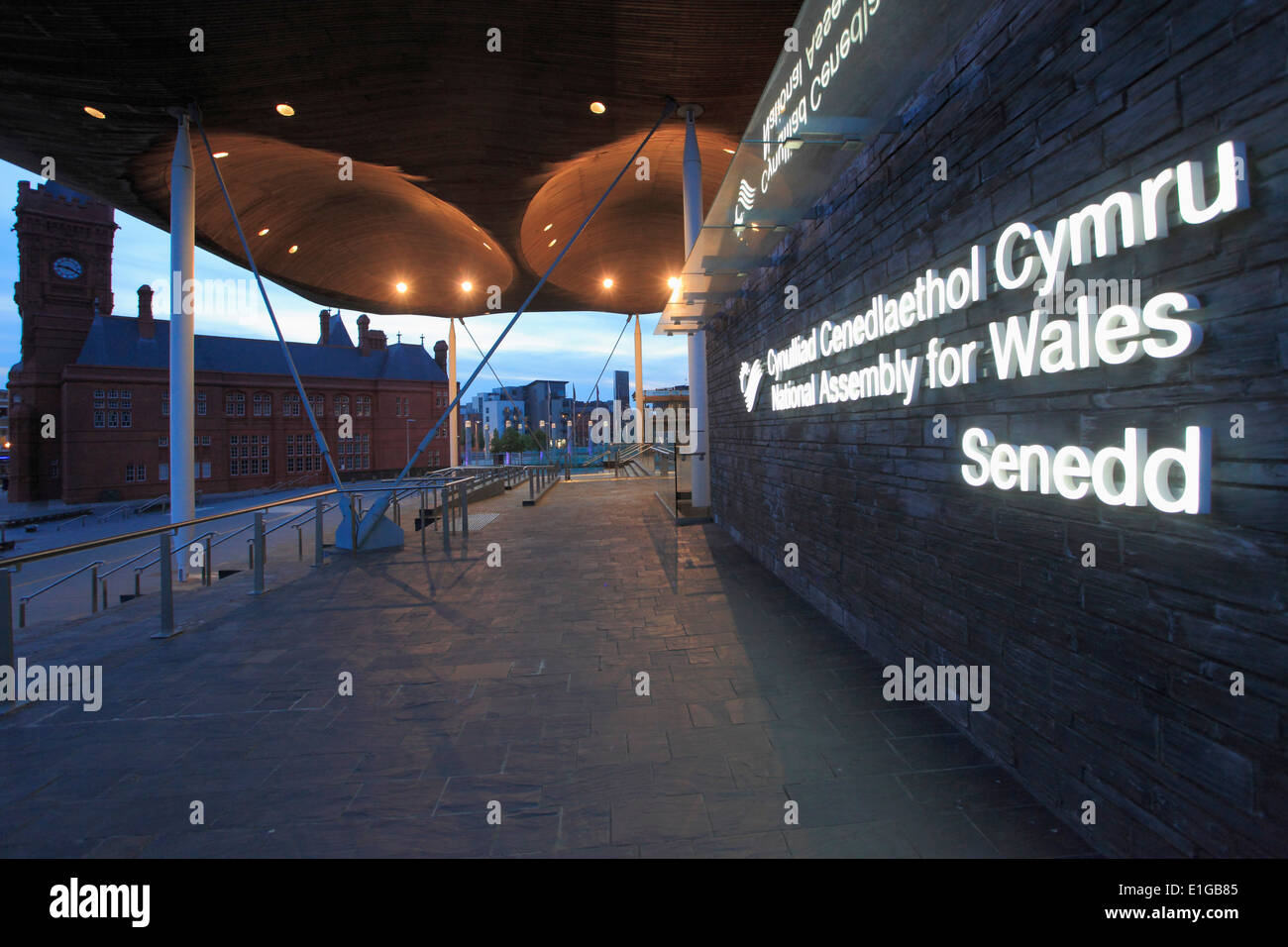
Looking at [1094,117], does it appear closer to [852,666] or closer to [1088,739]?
[1088,739]

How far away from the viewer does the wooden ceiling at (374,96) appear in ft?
27.5

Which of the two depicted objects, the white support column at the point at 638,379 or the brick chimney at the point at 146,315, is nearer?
the white support column at the point at 638,379

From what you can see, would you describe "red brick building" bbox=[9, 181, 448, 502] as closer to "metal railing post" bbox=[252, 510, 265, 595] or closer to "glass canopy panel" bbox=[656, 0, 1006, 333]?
"metal railing post" bbox=[252, 510, 265, 595]

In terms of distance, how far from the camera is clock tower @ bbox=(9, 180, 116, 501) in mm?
36562

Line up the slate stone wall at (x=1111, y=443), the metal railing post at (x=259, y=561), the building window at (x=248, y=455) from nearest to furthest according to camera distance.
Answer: the slate stone wall at (x=1111, y=443)
the metal railing post at (x=259, y=561)
the building window at (x=248, y=455)

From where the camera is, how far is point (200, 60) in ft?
29.7

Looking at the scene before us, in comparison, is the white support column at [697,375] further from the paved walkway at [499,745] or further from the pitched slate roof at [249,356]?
the pitched slate roof at [249,356]

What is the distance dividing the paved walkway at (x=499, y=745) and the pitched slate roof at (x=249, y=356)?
35.5 m

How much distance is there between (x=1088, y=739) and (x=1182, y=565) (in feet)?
2.79

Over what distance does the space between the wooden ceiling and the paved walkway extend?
8.87 metres
